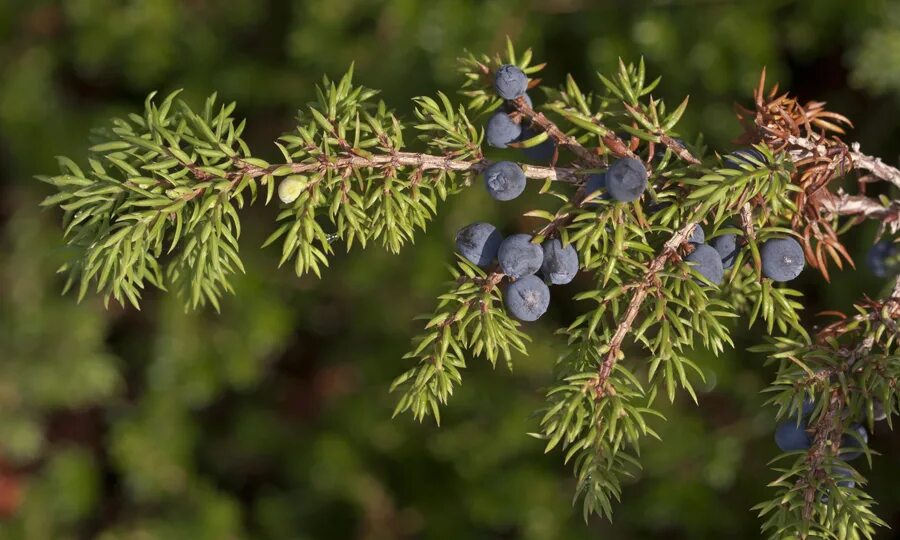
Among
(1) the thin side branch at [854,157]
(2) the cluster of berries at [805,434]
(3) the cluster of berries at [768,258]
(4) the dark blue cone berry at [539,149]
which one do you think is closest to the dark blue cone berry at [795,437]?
(2) the cluster of berries at [805,434]

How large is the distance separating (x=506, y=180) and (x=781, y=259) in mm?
263

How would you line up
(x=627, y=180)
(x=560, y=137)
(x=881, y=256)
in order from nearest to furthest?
(x=627, y=180) < (x=560, y=137) < (x=881, y=256)

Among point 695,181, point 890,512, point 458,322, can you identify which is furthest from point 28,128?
point 890,512

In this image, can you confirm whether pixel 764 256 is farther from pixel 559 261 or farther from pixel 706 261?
pixel 559 261

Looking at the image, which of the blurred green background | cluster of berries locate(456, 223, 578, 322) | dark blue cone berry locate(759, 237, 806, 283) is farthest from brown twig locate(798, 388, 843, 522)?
the blurred green background

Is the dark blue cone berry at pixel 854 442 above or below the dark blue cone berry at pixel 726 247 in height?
below

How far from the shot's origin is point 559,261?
2.40ft

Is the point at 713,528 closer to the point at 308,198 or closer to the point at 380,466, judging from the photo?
the point at 380,466

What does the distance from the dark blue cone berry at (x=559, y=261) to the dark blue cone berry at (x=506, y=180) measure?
0.19 feet

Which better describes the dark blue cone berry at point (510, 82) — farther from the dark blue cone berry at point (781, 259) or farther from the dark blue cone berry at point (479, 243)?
the dark blue cone berry at point (781, 259)

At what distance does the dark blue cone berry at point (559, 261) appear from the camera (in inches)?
28.9

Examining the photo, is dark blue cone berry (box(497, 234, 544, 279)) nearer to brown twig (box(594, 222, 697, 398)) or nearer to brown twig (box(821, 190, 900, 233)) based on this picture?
brown twig (box(594, 222, 697, 398))

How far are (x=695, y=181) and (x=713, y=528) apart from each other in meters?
1.56

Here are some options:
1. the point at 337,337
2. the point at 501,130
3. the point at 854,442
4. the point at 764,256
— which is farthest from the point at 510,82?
the point at 337,337
